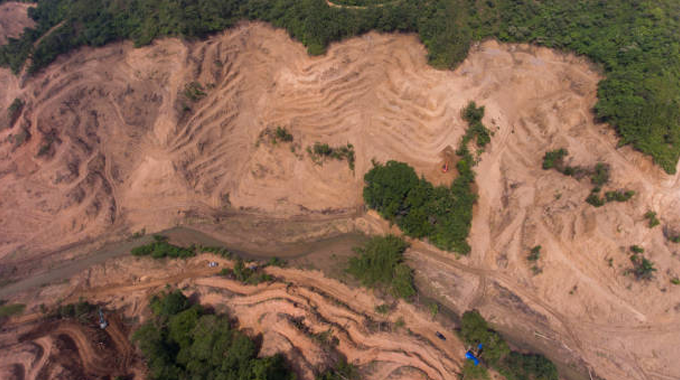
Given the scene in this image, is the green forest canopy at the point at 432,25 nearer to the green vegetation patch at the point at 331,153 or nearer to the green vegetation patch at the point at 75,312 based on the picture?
the green vegetation patch at the point at 331,153

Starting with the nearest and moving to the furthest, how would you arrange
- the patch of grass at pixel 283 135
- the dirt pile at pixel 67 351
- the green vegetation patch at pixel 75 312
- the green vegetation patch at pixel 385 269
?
1. the dirt pile at pixel 67 351
2. the green vegetation patch at pixel 75 312
3. the green vegetation patch at pixel 385 269
4. the patch of grass at pixel 283 135

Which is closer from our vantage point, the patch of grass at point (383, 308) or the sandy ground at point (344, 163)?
the sandy ground at point (344, 163)

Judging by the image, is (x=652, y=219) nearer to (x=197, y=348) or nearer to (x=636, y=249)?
(x=636, y=249)

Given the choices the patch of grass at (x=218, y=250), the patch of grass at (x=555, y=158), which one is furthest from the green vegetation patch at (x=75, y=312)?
the patch of grass at (x=555, y=158)

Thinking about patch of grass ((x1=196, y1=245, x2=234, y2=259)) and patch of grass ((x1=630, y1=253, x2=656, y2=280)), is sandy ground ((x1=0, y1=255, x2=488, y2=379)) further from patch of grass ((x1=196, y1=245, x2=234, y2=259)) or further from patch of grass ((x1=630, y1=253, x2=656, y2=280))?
patch of grass ((x1=630, y1=253, x2=656, y2=280))

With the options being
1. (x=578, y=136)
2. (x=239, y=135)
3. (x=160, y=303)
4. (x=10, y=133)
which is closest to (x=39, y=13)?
(x=10, y=133)

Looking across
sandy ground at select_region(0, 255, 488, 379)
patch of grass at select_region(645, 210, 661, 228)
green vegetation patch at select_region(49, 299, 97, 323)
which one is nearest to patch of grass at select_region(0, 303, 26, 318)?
sandy ground at select_region(0, 255, 488, 379)

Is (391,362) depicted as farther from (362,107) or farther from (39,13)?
(39,13)
